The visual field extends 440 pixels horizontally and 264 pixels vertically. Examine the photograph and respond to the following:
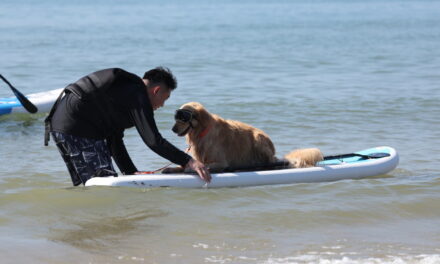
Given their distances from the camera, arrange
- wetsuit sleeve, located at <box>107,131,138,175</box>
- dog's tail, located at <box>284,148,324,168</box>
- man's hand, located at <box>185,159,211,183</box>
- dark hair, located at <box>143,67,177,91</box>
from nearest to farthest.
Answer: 1. dark hair, located at <box>143,67,177,91</box>
2. man's hand, located at <box>185,159,211,183</box>
3. wetsuit sleeve, located at <box>107,131,138,175</box>
4. dog's tail, located at <box>284,148,324,168</box>

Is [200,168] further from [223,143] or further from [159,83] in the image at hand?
[159,83]

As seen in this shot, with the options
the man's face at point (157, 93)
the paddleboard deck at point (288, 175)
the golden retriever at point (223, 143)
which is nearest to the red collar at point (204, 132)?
the golden retriever at point (223, 143)

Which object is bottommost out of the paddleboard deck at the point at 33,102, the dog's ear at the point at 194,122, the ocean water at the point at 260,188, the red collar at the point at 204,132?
the paddleboard deck at the point at 33,102

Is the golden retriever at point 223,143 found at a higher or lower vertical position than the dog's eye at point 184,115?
lower

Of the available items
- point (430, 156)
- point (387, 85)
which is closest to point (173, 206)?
point (430, 156)

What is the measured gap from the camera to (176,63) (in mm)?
21312

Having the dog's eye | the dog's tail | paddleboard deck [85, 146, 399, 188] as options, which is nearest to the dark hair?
the dog's eye

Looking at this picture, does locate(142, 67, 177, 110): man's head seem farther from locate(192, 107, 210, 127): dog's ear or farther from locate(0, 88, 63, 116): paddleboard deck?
locate(0, 88, 63, 116): paddleboard deck

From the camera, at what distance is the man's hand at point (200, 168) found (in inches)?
242

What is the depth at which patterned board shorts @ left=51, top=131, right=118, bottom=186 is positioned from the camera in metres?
6.01

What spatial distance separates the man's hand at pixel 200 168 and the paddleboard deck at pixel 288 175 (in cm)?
33

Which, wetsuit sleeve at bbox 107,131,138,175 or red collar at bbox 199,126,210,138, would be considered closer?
wetsuit sleeve at bbox 107,131,138,175

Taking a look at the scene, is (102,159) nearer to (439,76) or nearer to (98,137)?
(98,137)

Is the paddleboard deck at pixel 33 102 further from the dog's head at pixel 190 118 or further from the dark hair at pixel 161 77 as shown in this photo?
the dark hair at pixel 161 77
